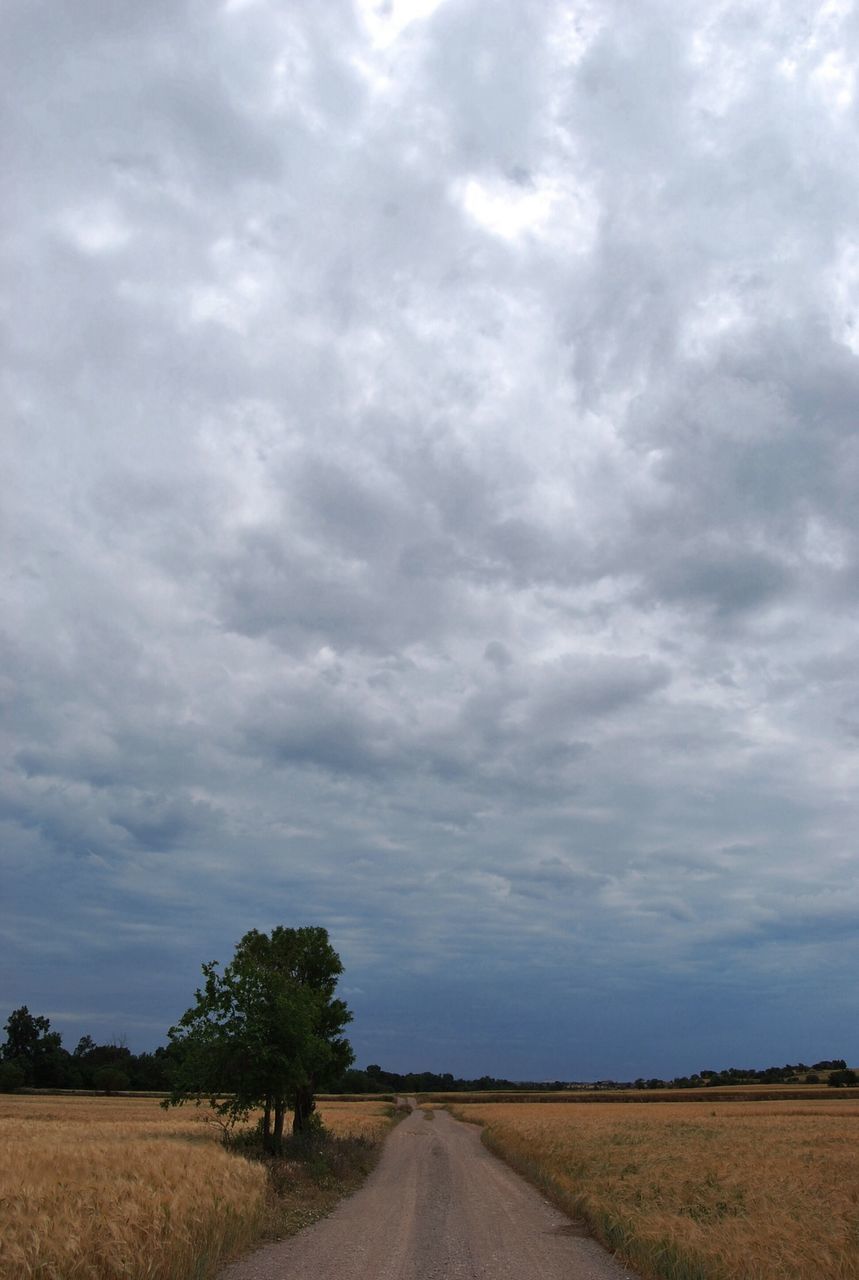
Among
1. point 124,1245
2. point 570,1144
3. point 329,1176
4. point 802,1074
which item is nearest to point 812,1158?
point 570,1144

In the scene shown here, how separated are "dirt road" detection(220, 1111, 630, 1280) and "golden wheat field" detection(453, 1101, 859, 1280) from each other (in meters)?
0.79

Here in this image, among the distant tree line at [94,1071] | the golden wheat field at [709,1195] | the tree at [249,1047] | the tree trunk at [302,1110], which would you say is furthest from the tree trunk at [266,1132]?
the distant tree line at [94,1071]

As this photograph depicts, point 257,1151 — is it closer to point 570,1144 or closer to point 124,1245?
point 570,1144

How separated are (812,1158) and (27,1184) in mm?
29339

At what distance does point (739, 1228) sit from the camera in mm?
14516

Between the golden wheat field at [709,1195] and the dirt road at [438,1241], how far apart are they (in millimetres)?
793

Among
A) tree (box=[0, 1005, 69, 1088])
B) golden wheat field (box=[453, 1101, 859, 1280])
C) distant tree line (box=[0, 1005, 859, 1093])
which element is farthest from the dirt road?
tree (box=[0, 1005, 69, 1088])

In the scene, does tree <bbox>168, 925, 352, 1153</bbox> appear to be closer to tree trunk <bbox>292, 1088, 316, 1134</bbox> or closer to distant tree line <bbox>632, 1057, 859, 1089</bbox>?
tree trunk <bbox>292, 1088, 316, 1134</bbox>

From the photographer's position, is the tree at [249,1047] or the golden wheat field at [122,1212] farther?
the tree at [249,1047]

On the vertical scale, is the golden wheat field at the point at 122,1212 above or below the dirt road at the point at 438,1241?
above

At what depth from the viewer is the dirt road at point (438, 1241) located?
13031mm

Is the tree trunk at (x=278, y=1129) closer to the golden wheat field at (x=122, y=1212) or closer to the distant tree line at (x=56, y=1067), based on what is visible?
the golden wheat field at (x=122, y=1212)

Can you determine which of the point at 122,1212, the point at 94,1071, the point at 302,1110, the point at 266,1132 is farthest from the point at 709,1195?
the point at 94,1071

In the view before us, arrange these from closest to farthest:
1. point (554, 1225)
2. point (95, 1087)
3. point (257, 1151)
A: 1. point (554, 1225)
2. point (257, 1151)
3. point (95, 1087)
